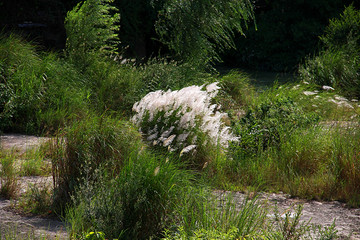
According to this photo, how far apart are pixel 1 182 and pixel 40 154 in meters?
1.10

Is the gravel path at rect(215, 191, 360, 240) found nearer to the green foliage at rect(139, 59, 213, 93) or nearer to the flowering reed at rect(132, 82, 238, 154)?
the flowering reed at rect(132, 82, 238, 154)

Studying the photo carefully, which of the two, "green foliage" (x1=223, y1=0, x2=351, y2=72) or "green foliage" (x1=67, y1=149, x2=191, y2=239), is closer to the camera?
"green foliage" (x1=67, y1=149, x2=191, y2=239)

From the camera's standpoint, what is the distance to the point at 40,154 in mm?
5418

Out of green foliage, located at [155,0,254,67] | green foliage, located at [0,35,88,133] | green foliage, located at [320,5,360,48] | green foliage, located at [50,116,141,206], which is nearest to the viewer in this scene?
green foliage, located at [50,116,141,206]

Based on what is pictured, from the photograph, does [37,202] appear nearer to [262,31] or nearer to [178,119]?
[178,119]

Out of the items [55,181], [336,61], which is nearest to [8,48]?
[55,181]

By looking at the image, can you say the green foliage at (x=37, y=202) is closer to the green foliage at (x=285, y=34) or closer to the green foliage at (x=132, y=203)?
the green foliage at (x=132, y=203)

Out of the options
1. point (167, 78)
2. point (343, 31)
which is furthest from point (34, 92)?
point (343, 31)

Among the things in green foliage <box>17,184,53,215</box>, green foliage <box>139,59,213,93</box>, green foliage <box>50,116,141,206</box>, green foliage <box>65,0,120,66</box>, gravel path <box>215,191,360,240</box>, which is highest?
green foliage <box>65,0,120,66</box>

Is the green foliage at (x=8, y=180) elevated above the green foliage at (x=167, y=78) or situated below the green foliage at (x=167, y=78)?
below

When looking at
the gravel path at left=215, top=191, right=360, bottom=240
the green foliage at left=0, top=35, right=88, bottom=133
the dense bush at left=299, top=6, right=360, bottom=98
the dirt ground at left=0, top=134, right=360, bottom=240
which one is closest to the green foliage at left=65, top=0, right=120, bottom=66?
the green foliage at left=0, top=35, right=88, bottom=133

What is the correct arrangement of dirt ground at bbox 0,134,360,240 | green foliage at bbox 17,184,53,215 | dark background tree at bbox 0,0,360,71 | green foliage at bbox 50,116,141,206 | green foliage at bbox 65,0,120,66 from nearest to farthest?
dirt ground at bbox 0,134,360,240
green foliage at bbox 17,184,53,215
green foliage at bbox 50,116,141,206
green foliage at bbox 65,0,120,66
dark background tree at bbox 0,0,360,71

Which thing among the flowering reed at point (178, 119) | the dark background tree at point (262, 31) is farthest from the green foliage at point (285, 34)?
the flowering reed at point (178, 119)

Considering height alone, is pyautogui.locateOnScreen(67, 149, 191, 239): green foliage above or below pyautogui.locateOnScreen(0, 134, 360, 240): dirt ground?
above
